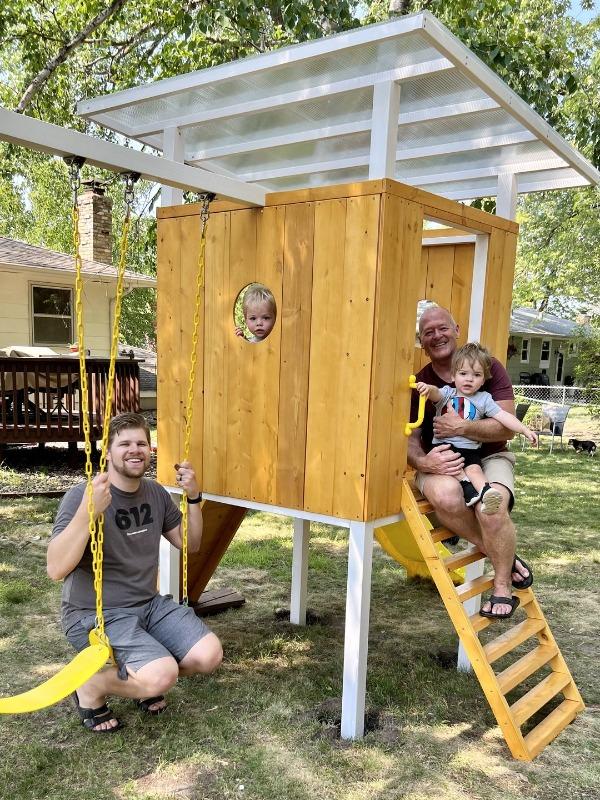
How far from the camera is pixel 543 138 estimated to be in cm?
376

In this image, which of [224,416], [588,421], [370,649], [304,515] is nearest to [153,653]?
[304,515]

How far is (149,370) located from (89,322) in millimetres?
4311

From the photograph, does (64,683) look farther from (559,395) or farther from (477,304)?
(559,395)

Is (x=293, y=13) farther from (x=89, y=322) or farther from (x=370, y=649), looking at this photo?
(x=89, y=322)

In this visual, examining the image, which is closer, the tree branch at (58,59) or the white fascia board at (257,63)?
the white fascia board at (257,63)

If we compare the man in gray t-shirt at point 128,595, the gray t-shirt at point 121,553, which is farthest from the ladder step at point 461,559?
the gray t-shirt at point 121,553

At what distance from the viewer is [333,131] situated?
13.2 feet

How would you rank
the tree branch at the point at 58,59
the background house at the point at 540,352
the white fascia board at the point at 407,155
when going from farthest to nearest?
the background house at the point at 540,352
the tree branch at the point at 58,59
the white fascia board at the point at 407,155

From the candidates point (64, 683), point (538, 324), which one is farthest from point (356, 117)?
point (538, 324)

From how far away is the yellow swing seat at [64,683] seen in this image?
259 cm

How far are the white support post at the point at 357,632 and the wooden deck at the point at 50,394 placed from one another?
660cm

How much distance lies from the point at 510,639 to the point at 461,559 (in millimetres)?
478

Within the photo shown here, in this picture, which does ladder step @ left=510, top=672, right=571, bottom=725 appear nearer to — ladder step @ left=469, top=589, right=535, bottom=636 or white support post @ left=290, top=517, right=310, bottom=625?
ladder step @ left=469, top=589, right=535, bottom=636

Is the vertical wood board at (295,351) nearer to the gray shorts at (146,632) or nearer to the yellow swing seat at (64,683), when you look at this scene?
the gray shorts at (146,632)
